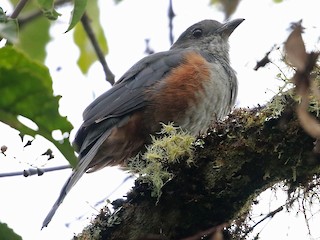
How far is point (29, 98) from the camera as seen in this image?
1043 mm

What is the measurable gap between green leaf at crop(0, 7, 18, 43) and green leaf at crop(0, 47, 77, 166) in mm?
275

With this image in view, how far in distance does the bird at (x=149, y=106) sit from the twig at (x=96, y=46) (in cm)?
9

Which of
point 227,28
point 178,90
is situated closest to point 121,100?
point 178,90

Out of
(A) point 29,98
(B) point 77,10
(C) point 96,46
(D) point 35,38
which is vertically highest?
(C) point 96,46

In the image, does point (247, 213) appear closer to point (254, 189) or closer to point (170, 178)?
point (254, 189)

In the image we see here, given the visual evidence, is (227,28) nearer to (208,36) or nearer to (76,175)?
(208,36)

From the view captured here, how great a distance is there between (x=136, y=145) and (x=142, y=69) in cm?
74

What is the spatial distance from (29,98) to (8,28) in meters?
0.36

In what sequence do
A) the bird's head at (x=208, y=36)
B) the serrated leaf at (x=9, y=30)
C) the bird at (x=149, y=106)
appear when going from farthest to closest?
1. the bird's head at (x=208, y=36)
2. the bird at (x=149, y=106)
3. the serrated leaf at (x=9, y=30)

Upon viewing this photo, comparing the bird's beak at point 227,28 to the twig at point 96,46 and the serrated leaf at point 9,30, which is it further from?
the serrated leaf at point 9,30

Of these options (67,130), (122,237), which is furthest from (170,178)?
(67,130)

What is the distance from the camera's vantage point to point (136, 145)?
3.71 meters

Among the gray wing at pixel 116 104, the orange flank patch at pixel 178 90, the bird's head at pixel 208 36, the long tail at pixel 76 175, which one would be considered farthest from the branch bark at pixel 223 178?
the bird's head at pixel 208 36

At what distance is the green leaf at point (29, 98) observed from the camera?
3.31 ft
